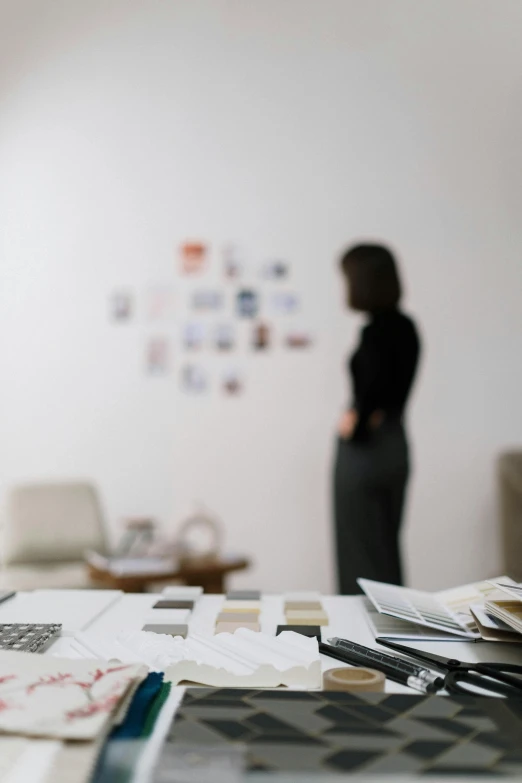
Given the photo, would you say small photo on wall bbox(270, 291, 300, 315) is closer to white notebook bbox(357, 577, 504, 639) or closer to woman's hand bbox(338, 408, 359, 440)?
woman's hand bbox(338, 408, 359, 440)

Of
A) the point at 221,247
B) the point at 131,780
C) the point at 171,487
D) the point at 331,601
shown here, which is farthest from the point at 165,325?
the point at 131,780

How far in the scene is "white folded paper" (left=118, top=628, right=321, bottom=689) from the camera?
80 centimetres

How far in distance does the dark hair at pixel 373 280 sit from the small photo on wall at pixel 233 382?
89cm

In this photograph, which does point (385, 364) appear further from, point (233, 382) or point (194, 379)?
point (194, 379)

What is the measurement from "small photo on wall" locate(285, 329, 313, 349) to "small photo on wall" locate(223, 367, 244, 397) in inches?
10.9

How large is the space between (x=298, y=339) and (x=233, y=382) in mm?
373

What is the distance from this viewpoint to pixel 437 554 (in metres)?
3.42

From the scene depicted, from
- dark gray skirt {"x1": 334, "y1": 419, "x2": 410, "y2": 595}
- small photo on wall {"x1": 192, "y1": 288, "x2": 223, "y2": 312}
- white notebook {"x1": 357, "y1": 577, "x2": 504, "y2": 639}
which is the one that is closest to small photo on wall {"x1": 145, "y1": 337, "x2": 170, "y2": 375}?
small photo on wall {"x1": 192, "y1": 288, "x2": 223, "y2": 312}

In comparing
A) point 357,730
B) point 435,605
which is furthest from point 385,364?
point 357,730

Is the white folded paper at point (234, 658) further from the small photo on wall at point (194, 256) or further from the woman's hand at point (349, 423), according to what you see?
the small photo on wall at point (194, 256)

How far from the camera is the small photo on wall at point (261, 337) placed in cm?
352

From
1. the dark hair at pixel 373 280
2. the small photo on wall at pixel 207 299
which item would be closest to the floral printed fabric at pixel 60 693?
the dark hair at pixel 373 280

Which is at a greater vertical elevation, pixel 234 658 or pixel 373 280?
pixel 373 280

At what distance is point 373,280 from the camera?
2754 millimetres
